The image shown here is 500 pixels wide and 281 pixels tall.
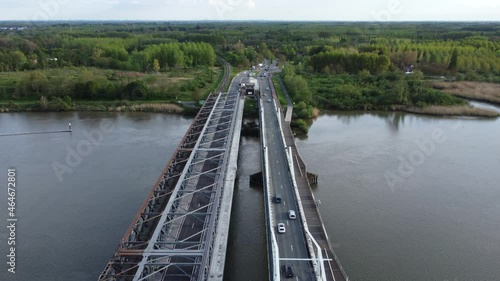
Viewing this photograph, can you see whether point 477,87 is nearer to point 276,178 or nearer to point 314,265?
point 276,178

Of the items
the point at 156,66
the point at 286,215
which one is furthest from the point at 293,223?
the point at 156,66

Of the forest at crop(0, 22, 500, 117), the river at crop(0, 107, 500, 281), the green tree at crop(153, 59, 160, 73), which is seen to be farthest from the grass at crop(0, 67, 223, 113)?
the river at crop(0, 107, 500, 281)

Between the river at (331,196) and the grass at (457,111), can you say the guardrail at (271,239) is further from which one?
the grass at (457,111)

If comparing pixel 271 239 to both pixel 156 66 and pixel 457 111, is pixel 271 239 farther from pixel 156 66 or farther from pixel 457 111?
pixel 156 66

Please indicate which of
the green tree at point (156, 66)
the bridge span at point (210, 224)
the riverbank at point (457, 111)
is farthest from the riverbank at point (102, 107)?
the riverbank at point (457, 111)

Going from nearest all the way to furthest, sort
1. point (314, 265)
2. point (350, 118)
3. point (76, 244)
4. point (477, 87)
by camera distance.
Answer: point (314, 265) → point (76, 244) → point (350, 118) → point (477, 87)

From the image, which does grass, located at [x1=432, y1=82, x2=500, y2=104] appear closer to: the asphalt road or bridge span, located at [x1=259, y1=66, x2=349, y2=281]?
the asphalt road

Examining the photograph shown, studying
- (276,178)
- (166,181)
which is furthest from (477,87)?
(166,181)
